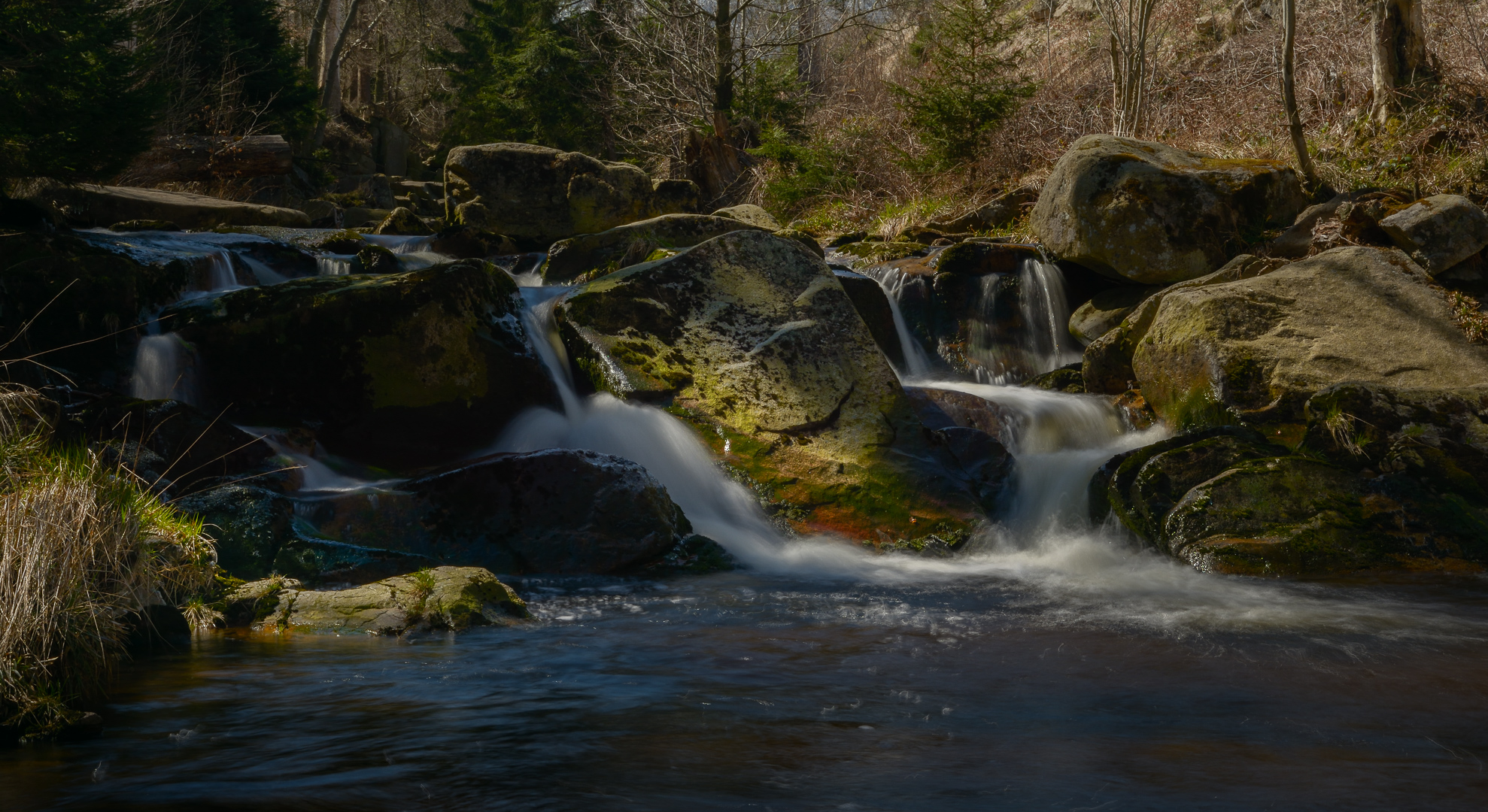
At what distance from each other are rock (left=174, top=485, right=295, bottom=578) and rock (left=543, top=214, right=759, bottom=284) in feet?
20.8

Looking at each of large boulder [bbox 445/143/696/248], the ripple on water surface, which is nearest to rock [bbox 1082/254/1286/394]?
the ripple on water surface

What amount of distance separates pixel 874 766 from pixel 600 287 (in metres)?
6.15

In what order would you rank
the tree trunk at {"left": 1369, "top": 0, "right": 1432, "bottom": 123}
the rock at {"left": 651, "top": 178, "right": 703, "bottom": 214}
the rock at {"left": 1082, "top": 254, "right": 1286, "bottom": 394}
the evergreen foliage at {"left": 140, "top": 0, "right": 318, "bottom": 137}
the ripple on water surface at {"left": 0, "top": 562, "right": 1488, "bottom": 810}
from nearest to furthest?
the ripple on water surface at {"left": 0, "top": 562, "right": 1488, "bottom": 810} → the rock at {"left": 1082, "top": 254, "right": 1286, "bottom": 394} → the tree trunk at {"left": 1369, "top": 0, "right": 1432, "bottom": 123} → the rock at {"left": 651, "top": 178, "right": 703, "bottom": 214} → the evergreen foliage at {"left": 140, "top": 0, "right": 318, "bottom": 137}

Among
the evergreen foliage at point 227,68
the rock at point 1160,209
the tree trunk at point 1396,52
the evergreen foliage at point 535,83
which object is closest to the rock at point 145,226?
the evergreen foliage at point 227,68

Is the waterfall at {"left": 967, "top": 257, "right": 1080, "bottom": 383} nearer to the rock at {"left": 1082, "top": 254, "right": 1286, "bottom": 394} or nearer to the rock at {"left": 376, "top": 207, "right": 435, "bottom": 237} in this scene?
the rock at {"left": 1082, "top": 254, "right": 1286, "bottom": 394}

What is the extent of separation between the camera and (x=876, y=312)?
1112 centimetres

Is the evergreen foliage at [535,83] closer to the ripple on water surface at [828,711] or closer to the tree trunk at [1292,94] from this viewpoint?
the tree trunk at [1292,94]

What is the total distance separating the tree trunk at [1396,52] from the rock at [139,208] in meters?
15.3

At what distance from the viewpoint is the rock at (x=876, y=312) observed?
10977 millimetres

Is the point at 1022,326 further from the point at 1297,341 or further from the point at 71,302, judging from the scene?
the point at 71,302

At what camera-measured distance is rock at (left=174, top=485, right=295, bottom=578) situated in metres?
5.71

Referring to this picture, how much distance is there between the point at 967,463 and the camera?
8.16 meters

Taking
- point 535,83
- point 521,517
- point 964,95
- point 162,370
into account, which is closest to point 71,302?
point 162,370

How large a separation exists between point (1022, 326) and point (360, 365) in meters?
6.98
